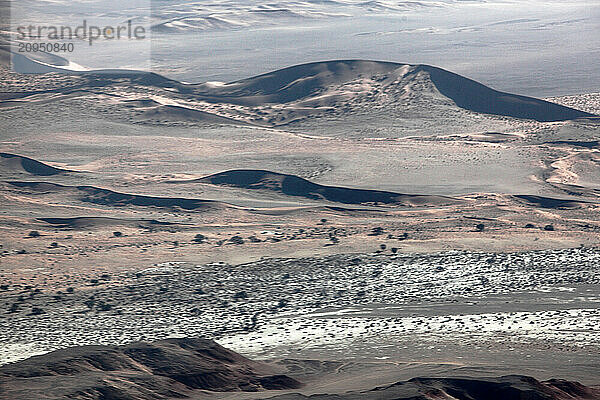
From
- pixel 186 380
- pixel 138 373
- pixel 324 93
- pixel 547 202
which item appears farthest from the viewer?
pixel 324 93

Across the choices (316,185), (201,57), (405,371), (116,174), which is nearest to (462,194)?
(316,185)

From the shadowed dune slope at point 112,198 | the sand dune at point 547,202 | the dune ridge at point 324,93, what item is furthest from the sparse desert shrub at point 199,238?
the dune ridge at point 324,93

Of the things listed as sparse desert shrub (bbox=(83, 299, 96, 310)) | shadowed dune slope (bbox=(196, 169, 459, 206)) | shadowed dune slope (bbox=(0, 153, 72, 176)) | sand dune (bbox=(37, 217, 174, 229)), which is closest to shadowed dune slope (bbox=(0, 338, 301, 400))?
sparse desert shrub (bbox=(83, 299, 96, 310))

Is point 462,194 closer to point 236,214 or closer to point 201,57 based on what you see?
point 236,214

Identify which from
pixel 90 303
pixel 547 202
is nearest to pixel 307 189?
pixel 547 202

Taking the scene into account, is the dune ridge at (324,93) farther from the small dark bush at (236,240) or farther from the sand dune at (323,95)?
the small dark bush at (236,240)

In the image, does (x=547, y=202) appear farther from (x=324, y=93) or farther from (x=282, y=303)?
(x=324, y=93)
